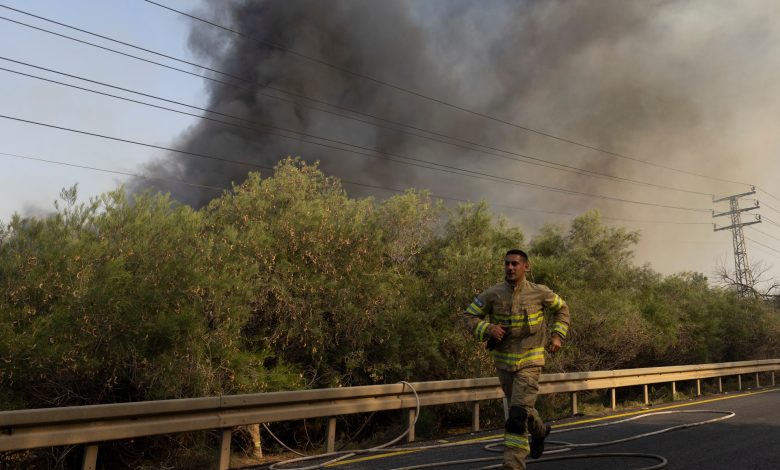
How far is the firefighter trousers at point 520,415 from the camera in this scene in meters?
4.88

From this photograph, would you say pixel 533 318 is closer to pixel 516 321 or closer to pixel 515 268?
pixel 516 321

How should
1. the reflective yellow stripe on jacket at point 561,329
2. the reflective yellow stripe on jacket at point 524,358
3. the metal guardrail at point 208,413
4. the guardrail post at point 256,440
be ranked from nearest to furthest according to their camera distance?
the metal guardrail at point 208,413, the reflective yellow stripe on jacket at point 524,358, the reflective yellow stripe on jacket at point 561,329, the guardrail post at point 256,440

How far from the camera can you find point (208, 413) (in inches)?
240

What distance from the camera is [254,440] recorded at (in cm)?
888

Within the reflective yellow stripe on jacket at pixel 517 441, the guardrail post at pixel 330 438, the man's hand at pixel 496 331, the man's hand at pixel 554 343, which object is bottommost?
the guardrail post at pixel 330 438

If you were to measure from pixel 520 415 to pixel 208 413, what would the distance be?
10.4 feet

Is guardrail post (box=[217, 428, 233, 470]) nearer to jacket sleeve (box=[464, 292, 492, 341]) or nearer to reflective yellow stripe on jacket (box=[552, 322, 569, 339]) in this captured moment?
jacket sleeve (box=[464, 292, 492, 341])

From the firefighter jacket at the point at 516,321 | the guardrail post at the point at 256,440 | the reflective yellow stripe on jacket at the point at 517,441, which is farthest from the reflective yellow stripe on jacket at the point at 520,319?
the guardrail post at the point at 256,440

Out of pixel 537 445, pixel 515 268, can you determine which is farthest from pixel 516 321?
pixel 537 445

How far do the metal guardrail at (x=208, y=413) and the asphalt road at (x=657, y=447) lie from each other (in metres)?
0.74

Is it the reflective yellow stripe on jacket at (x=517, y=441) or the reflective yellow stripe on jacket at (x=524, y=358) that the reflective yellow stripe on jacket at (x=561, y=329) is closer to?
the reflective yellow stripe on jacket at (x=524, y=358)

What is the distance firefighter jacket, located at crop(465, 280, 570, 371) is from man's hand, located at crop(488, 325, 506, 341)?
1.7 inches

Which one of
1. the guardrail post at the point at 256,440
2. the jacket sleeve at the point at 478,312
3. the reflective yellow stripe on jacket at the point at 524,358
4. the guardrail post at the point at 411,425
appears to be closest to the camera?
the reflective yellow stripe on jacket at the point at 524,358

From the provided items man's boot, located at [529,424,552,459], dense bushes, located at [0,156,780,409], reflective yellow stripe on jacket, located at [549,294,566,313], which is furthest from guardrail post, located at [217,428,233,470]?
reflective yellow stripe on jacket, located at [549,294,566,313]
